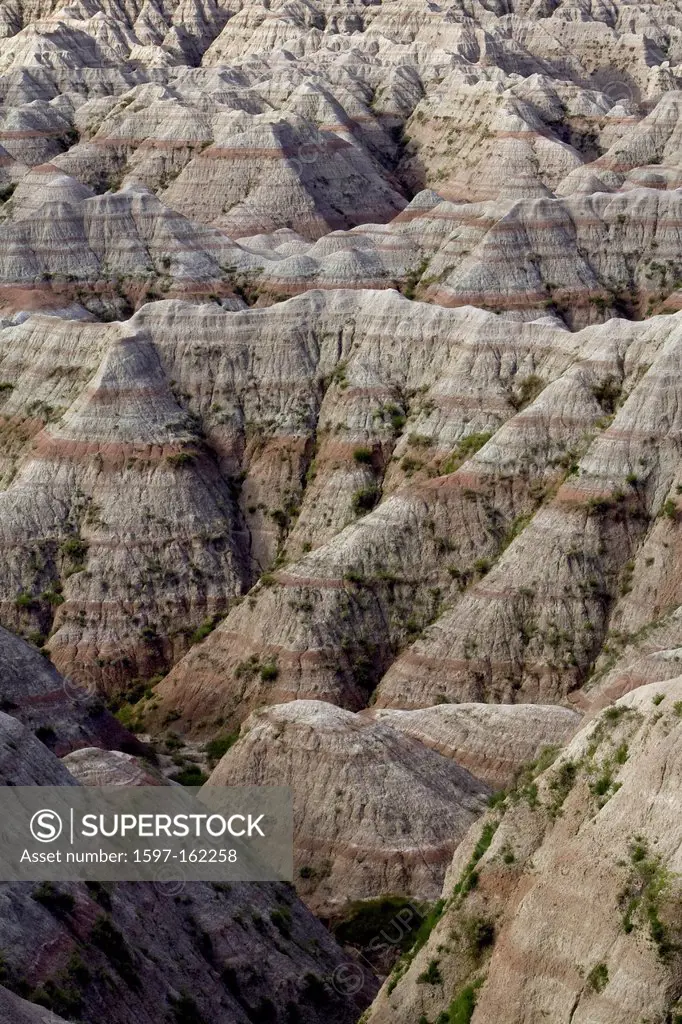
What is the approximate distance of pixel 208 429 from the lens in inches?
3871

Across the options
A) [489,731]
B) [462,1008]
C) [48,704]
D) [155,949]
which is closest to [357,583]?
[489,731]

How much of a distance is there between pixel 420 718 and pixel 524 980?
31.4 meters

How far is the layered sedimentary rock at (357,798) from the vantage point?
6588 centimetres

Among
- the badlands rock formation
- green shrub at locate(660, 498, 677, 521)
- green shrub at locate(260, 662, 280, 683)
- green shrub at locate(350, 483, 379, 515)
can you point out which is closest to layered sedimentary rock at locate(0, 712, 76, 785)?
the badlands rock formation

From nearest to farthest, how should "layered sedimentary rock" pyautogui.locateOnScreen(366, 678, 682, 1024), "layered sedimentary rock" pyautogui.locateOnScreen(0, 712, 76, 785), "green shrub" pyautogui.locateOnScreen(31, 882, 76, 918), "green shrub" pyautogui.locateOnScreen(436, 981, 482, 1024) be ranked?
"layered sedimentary rock" pyautogui.locateOnScreen(366, 678, 682, 1024), "green shrub" pyautogui.locateOnScreen(436, 981, 482, 1024), "green shrub" pyautogui.locateOnScreen(31, 882, 76, 918), "layered sedimentary rock" pyautogui.locateOnScreen(0, 712, 76, 785)

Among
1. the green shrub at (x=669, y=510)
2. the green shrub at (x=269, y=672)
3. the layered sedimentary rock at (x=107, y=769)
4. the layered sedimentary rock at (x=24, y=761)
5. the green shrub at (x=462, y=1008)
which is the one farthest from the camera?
the green shrub at (x=669, y=510)

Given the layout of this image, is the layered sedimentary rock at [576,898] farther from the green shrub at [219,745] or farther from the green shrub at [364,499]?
the green shrub at [364,499]

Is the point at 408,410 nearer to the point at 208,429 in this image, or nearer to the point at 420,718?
the point at 208,429

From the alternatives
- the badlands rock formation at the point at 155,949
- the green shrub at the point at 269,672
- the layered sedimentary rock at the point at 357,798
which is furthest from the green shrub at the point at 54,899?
the green shrub at the point at 269,672

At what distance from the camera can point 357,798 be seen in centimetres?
6738

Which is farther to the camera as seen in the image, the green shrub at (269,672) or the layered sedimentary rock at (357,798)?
the green shrub at (269,672)

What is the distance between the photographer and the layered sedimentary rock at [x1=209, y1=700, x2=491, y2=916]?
216ft

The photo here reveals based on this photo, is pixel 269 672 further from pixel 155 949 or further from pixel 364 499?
pixel 155 949

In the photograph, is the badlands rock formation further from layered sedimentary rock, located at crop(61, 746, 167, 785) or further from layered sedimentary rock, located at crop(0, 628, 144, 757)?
layered sedimentary rock, located at crop(0, 628, 144, 757)
